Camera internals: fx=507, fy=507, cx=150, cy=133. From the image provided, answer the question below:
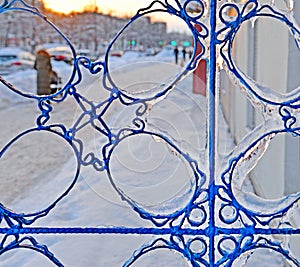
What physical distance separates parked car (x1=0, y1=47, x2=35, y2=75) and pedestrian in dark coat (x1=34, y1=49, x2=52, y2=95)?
897 centimetres

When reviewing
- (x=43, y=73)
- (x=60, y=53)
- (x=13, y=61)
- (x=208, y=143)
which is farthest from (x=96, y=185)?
(x=60, y=53)

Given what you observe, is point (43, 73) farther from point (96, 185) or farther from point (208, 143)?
point (208, 143)

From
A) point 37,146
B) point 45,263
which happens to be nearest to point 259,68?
point 45,263

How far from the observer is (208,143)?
1.79m

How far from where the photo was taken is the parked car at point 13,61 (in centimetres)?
2166

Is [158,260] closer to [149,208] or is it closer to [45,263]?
[45,263]

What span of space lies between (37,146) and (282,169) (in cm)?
496

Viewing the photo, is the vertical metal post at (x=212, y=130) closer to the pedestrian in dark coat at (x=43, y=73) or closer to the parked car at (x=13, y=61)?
the pedestrian in dark coat at (x=43, y=73)

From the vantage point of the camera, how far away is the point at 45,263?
3348 mm

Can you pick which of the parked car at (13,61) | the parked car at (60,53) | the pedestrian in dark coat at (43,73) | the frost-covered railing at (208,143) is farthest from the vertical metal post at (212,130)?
the parked car at (60,53)

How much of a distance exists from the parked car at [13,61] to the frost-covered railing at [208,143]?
63.6ft

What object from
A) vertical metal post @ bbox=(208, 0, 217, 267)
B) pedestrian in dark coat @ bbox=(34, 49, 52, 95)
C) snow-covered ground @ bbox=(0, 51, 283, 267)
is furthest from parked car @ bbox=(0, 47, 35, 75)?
vertical metal post @ bbox=(208, 0, 217, 267)

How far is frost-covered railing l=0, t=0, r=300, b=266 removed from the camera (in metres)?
1.74

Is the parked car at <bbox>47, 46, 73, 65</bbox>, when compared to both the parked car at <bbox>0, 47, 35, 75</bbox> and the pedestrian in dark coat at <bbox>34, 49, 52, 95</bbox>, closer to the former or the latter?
the parked car at <bbox>0, 47, 35, 75</bbox>
